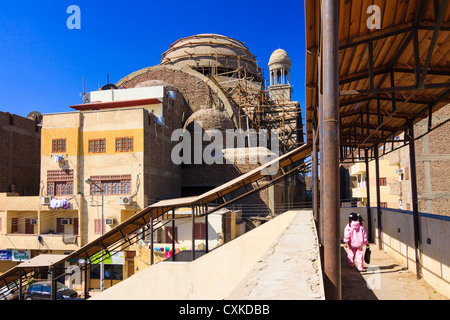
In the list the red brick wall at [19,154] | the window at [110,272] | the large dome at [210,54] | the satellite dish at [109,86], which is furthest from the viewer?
the large dome at [210,54]

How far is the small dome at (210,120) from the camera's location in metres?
28.9

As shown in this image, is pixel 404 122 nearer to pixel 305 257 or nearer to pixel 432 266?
pixel 432 266

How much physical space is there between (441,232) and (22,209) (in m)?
25.3

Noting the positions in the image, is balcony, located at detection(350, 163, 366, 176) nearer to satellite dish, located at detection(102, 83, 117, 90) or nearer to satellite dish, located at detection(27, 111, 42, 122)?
satellite dish, located at detection(102, 83, 117, 90)

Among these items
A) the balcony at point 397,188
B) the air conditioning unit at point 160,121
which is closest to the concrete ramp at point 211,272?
the air conditioning unit at point 160,121

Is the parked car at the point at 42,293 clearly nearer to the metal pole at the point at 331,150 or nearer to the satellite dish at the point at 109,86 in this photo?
the metal pole at the point at 331,150

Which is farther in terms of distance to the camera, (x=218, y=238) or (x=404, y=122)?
(x=218, y=238)

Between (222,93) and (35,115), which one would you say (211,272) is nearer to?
(222,93)

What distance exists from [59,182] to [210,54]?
2465 cm

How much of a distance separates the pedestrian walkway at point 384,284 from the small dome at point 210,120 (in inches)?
839

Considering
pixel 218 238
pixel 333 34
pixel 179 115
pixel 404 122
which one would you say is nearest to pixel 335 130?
pixel 333 34

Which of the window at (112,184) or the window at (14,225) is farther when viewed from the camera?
the window at (14,225)

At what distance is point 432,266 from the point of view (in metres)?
6.74
